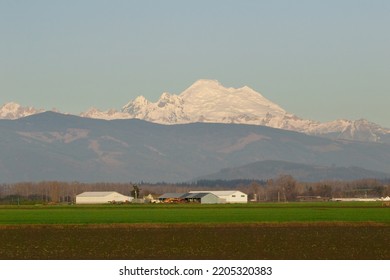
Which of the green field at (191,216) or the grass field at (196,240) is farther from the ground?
the green field at (191,216)

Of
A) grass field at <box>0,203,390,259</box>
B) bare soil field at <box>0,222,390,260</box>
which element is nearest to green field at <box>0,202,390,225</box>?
grass field at <box>0,203,390,259</box>

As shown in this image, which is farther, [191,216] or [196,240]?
[191,216]

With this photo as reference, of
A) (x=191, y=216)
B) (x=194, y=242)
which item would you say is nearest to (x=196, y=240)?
(x=194, y=242)

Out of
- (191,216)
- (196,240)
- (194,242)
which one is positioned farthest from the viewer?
(191,216)

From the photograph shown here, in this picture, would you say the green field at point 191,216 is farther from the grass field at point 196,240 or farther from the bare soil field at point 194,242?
the bare soil field at point 194,242

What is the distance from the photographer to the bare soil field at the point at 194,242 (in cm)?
4419

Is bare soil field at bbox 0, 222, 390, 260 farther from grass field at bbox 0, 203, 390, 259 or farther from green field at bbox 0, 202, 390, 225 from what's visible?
green field at bbox 0, 202, 390, 225

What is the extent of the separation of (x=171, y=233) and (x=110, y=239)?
269 inches

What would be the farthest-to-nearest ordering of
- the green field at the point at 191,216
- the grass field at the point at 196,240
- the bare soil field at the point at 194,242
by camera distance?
the green field at the point at 191,216 → the grass field at the point at 196,240 → the bare soil field at the point at 194,242

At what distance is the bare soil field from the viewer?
44.2m

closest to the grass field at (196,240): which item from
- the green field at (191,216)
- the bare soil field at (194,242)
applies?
the bare soil field at (194,242)

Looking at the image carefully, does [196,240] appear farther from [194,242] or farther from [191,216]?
[191,216]

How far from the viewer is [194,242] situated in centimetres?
5212
